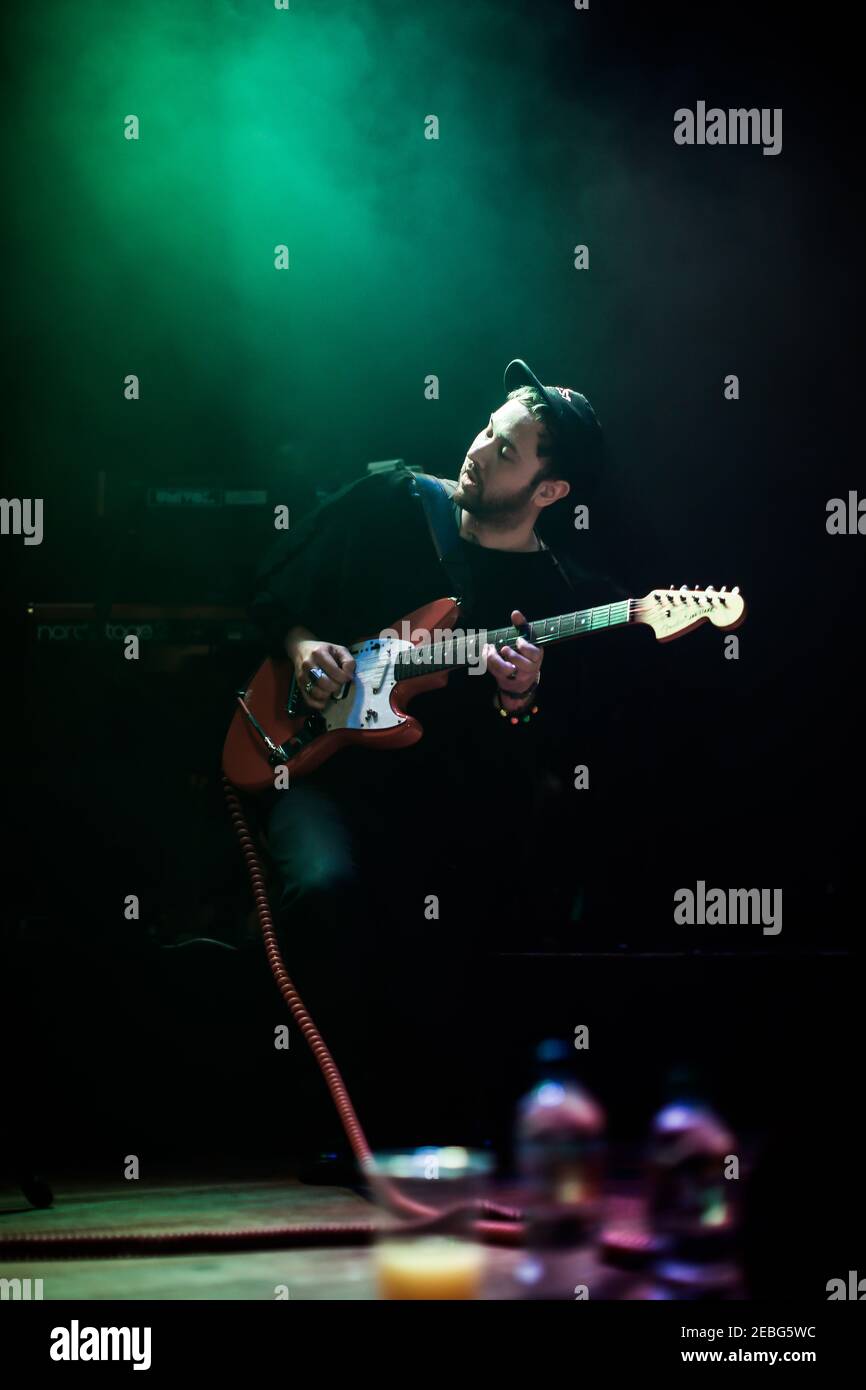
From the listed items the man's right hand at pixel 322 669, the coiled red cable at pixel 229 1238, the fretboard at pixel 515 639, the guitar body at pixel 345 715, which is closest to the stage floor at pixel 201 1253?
the coiled red cable at pixel 229 1238

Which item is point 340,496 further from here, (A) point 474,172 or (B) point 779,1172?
(B) point 779,1172

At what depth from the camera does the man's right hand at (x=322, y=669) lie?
289cm

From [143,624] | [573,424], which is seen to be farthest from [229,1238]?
[573,424]

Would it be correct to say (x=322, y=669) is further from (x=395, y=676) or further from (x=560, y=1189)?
(x=560, y=1189)

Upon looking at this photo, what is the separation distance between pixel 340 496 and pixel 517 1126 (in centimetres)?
157

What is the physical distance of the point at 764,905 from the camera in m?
3.12

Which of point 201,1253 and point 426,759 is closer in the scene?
point 201,1253

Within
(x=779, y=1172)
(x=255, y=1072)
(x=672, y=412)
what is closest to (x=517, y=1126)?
(x=255, y=1072)

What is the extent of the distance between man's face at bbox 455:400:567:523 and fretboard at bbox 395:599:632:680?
15.6 inches

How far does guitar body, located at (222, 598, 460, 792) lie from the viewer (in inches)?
113

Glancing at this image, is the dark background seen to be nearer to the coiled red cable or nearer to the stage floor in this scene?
the stage floor

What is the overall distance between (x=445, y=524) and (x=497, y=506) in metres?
0.14

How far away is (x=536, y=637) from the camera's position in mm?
2928

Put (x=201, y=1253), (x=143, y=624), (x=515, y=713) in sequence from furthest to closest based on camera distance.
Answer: (x=143, y=624), (x=515, y=713), (x=201, y=1253)
